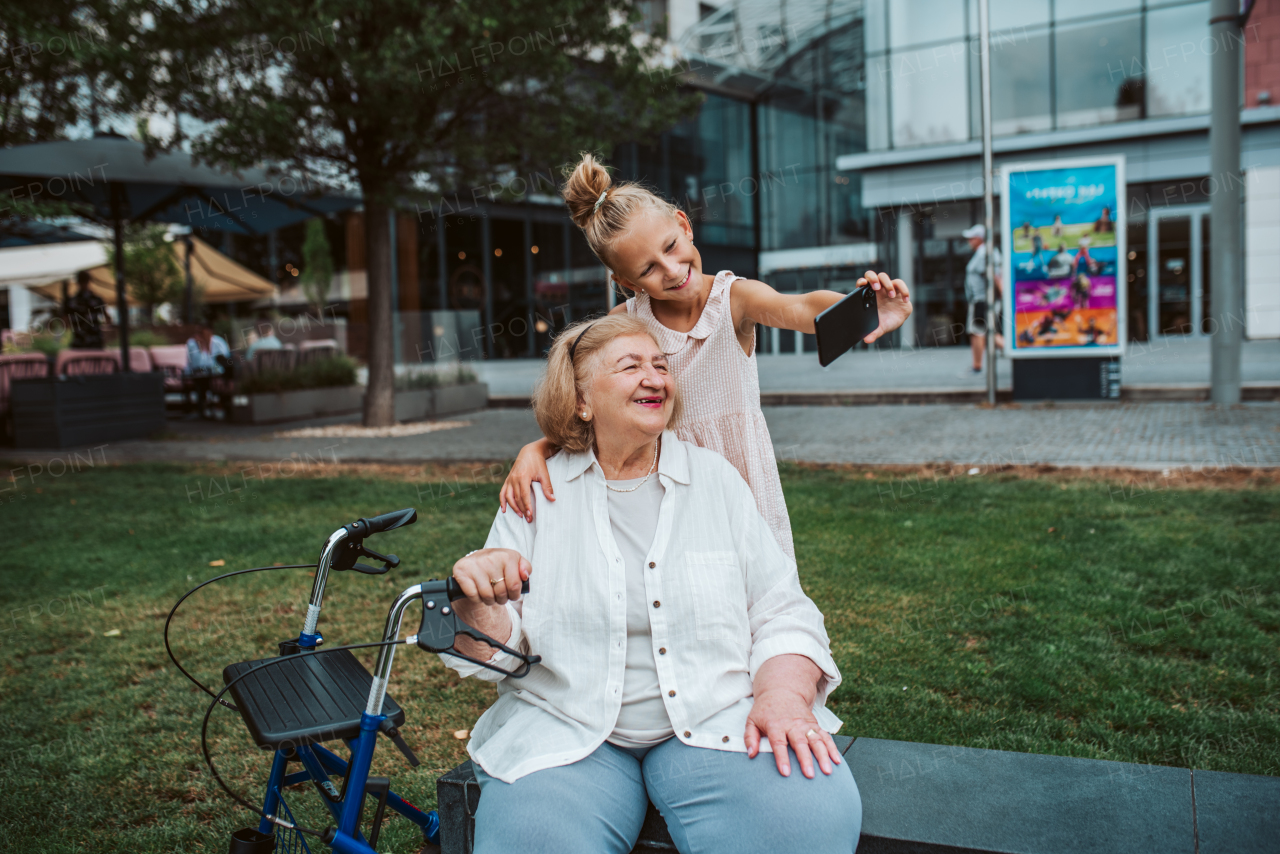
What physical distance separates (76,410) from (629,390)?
39.3 ft

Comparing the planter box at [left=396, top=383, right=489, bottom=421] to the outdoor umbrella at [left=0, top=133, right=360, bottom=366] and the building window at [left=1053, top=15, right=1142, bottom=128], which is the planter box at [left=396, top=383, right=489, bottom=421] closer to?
the outdoor umbrella at [left=0, top=133, right=360, bottom=366]

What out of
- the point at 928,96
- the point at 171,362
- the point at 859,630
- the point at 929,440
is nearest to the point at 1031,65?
the point at 928,96

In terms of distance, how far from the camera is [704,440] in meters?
2.53

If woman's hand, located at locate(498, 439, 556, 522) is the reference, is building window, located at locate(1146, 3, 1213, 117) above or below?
above

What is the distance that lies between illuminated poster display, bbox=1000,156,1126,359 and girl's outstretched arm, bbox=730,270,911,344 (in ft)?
34.1

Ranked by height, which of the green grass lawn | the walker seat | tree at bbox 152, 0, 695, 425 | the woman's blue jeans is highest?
tree at bbox 152, 0, 695, 425

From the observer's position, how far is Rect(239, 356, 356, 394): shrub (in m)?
14.4

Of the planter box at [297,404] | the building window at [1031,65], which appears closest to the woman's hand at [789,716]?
the planter box at [297,404]

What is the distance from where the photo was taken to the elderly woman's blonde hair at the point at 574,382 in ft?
7.52

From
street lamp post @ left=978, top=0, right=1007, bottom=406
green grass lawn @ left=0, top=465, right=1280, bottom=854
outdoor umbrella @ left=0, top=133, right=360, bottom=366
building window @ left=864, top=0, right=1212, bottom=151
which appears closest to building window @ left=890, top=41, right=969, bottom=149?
building window @ left=864, top=0, right=1212, bottom=151

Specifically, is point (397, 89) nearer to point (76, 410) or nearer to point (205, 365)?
point (76, 410)

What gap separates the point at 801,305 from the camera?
2.36 m

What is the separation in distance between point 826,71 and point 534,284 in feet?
35.1

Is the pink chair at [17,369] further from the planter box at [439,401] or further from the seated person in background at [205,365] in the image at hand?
the planter box at [439,401]
